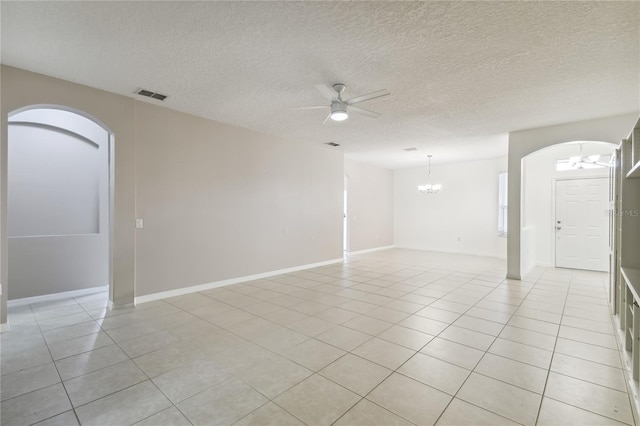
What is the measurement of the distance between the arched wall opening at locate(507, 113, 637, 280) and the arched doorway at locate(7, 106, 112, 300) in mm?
6928

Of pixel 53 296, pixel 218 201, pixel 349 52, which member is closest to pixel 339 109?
pixel 349 52

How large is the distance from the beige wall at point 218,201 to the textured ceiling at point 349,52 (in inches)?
22.8

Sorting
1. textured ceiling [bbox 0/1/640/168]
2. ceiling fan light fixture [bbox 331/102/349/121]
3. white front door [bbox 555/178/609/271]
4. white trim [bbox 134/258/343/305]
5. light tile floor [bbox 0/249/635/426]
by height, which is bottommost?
light tile floor [bbox 0/249/635/426]

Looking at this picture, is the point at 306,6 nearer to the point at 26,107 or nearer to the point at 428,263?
the point at 26,107

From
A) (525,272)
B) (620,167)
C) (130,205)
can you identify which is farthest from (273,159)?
(525,272)

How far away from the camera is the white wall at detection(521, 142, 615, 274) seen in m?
6.63

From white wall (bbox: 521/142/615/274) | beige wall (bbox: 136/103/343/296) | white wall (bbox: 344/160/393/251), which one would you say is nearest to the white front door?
white wall (bbox: 521/142/615/274)

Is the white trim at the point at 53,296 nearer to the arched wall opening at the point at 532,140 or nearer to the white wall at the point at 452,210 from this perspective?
the arched wall opening at the point at 532,140

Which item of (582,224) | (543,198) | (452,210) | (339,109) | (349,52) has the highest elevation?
(349,52)

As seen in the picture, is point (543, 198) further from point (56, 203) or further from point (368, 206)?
point (56, 203)

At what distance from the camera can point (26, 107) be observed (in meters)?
3.29

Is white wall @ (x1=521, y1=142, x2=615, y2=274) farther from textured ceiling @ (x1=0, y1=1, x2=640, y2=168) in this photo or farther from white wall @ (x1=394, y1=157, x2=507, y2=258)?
textured ceiling @ (x1=0, y1=1, x2=640, y2=168)

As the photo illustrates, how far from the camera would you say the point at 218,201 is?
511cm

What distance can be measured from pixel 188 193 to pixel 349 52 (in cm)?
332
